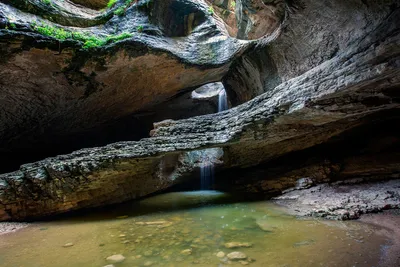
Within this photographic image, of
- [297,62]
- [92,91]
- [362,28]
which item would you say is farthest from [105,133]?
[362,28]

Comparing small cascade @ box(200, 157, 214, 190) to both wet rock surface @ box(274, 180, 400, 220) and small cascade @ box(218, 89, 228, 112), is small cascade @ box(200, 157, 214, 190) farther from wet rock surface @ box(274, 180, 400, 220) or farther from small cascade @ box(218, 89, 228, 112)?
small cascade @ box(218, 89, 228, 112)

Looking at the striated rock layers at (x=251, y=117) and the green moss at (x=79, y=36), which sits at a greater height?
the green moss at (x=79, y=36)

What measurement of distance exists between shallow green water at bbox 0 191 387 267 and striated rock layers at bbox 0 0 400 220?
124cm

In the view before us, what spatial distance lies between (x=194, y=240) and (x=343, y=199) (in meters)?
3.55

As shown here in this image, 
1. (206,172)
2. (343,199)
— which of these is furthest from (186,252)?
(206,172)

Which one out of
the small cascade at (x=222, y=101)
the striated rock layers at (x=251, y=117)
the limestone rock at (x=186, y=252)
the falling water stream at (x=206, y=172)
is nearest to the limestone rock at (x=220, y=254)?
the limestone rock at (x=186, y=252)

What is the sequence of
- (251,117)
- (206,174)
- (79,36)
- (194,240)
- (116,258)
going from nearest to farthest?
(116,258) < (194,240) < (251,117) < (79,36) < (206,174)

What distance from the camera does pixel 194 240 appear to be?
3.33 m

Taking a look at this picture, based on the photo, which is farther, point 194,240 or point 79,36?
point 79,36

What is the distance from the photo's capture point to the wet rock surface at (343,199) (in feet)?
14.1

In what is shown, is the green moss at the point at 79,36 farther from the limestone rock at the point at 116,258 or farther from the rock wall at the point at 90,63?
the limestone rock at the point at 116,258

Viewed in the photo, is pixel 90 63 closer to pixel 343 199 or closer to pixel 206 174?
pixel 206 174

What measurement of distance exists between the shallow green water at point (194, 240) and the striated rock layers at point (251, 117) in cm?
124

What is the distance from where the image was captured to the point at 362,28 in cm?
405
